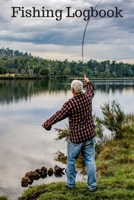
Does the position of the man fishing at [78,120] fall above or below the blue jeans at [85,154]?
above

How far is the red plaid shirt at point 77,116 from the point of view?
5.55 metres

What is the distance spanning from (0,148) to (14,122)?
9991mm

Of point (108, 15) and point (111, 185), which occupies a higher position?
point (108, 15)

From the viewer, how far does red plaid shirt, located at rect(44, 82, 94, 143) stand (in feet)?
18.2

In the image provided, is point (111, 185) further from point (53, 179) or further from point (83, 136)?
point (53, 179)

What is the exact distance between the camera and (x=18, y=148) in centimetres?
1580

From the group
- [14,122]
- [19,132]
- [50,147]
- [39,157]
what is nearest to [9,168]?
[39,157]

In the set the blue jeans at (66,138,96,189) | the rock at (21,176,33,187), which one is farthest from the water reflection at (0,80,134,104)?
the blue jeans at (66,138,96,189)

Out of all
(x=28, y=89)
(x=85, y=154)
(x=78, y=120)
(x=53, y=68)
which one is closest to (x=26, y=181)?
(x=85, y=154)

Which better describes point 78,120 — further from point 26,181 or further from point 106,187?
point 26,181

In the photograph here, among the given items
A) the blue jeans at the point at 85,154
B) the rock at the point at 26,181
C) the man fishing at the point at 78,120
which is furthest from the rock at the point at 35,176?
the man fishing at the point at 78,120

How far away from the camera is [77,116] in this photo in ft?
18.3

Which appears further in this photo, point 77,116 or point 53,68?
point 53,68

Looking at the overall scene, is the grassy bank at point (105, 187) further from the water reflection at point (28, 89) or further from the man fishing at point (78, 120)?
the water reflection at point (28, 89)
